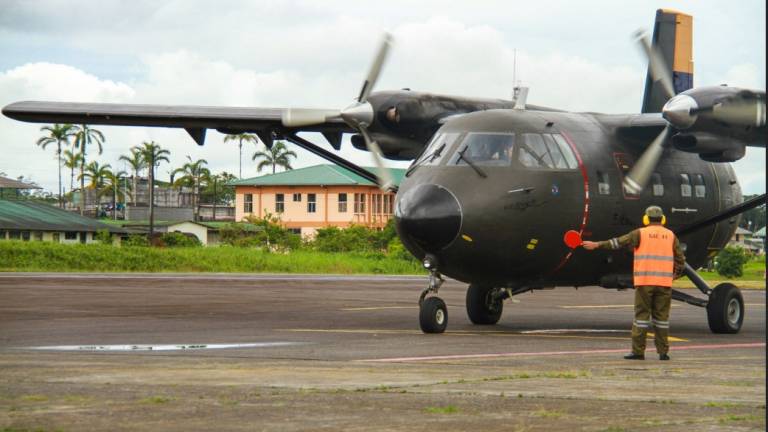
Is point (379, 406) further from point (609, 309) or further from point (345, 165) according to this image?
point (609, 309)

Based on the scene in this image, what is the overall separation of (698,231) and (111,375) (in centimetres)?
1342

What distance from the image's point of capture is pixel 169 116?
81.6 feet

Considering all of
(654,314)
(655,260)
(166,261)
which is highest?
(655,260)

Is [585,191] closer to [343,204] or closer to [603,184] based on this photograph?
[603,184]

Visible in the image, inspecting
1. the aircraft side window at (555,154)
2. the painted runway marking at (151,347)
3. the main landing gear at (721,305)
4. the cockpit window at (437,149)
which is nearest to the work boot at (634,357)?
the painted runway marking at (151,347)

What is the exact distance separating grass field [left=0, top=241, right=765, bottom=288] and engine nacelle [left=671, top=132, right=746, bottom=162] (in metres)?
41.1

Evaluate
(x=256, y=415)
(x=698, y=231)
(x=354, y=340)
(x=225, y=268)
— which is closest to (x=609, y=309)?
(x=698, y=231)

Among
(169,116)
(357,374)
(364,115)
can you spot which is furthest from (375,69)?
(357,374)

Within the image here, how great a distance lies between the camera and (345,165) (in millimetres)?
23250

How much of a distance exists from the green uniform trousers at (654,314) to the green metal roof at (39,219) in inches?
2680

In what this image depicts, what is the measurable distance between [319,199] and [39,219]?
2924 cm

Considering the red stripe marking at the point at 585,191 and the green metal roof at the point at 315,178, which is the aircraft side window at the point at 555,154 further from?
the green metal roof at the point at 315,178

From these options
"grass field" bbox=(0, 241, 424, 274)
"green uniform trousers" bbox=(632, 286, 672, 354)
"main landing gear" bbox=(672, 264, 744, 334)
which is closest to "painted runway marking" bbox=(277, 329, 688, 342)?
"main landing gear" bbox=(672, 264, 744, 334)

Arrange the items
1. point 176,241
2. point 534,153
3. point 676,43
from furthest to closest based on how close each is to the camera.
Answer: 1. point 176,241
2. point 676,43
3. point 534,153
